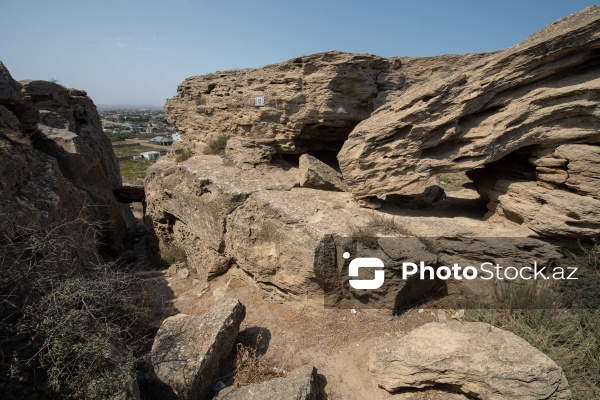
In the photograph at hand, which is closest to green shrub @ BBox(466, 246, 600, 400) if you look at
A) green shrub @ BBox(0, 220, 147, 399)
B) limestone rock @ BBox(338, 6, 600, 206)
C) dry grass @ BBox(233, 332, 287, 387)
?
limestone rock @ BBox(338, 6, 600, 206)

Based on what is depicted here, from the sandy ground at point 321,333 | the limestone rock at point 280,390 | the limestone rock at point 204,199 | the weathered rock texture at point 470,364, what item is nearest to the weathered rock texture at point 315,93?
the limestone rock at point 204,199

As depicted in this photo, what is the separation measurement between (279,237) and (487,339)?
319 cm

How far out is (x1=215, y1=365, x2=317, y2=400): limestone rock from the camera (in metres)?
3.36

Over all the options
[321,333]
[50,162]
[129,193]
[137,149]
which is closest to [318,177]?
[321,333]

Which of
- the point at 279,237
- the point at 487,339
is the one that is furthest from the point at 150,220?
the point at 487,339

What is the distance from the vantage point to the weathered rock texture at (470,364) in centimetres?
316

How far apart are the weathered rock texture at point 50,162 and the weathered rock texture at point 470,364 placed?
508 cm

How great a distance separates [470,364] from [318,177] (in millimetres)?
4086

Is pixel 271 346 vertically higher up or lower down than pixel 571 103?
lower down

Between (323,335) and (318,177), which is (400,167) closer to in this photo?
(318,177)

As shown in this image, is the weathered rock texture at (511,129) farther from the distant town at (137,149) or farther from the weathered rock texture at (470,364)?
the distant town at (137,149)

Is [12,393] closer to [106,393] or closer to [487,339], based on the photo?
[106,393]

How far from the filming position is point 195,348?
12.5 feet

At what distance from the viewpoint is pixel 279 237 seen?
17.2 feet
